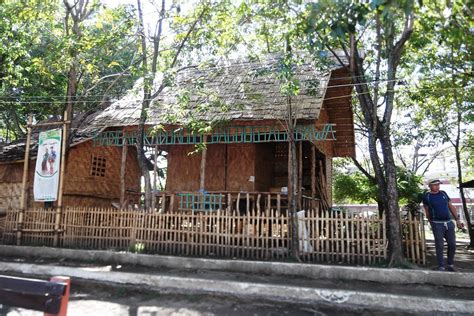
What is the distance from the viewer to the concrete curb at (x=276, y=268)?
7.23m

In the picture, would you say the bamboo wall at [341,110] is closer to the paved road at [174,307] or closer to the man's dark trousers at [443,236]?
the man's dark trousers at [443,236]

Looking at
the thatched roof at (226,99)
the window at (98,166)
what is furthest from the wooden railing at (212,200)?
the window at (98,166)

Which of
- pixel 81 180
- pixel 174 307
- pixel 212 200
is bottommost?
pixel 174 307

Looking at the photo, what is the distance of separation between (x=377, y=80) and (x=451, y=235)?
400 cm

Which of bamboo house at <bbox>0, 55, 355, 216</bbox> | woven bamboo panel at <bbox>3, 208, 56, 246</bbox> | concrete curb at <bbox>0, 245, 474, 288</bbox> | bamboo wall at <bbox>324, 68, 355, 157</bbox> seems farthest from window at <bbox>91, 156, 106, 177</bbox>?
bamboo wall at <bbox>324, 68, 355, 157</bbox>

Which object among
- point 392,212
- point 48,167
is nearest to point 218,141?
point 48,167

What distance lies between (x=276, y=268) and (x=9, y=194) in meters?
12.2

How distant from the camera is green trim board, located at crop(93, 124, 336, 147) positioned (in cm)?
1043

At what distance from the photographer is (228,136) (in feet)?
37.9

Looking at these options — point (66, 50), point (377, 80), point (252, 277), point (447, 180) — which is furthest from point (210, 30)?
point (447, 180)

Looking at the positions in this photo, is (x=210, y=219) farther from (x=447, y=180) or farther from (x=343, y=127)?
(x=447, y=180)

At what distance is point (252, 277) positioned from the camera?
7828mm

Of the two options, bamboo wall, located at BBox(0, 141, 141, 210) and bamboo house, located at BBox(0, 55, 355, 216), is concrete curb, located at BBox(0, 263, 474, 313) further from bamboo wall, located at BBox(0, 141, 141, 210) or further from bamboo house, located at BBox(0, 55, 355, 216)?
bamboo wall, located at BBox(0, 141, 141, 210)

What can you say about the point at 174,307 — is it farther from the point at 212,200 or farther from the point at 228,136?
the point at 228,136
